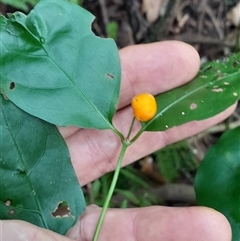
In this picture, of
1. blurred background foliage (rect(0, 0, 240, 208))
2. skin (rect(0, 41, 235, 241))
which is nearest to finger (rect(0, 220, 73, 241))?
skin (rect(0, 41, 235, 241))

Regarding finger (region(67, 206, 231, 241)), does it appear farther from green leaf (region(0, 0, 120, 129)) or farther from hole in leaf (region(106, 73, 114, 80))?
hole in leaf (region(106, 73, 114, 80))

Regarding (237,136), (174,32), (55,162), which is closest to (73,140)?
(55,162)

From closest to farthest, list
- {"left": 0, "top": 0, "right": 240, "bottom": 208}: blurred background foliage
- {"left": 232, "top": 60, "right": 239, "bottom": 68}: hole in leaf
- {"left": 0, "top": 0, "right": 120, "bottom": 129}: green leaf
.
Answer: {"left": 0, "top": 0, "right": 120, "bottom": 129}: green leaf, {"left": 232, "top": 60, "right": 239, "bottom": 68}: hole in leaf, {"left": 0, "top": 0, "right": 240, "bottom": 208}: blurred background foliage

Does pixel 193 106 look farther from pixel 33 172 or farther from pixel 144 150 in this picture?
pixel 33 172

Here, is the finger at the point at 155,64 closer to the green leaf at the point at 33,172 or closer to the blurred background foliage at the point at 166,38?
the green leaf at the point at 33,172

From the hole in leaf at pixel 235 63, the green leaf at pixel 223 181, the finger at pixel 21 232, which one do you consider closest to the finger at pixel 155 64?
the hole in leaf at pixel 235 63

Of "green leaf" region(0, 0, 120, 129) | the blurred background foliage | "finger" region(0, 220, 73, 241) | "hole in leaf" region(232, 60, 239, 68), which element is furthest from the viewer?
the blurred background foliage

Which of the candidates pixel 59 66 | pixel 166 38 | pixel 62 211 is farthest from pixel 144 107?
pixel 166 38

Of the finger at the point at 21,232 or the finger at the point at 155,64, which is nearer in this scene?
the finger at the point at 21,232
